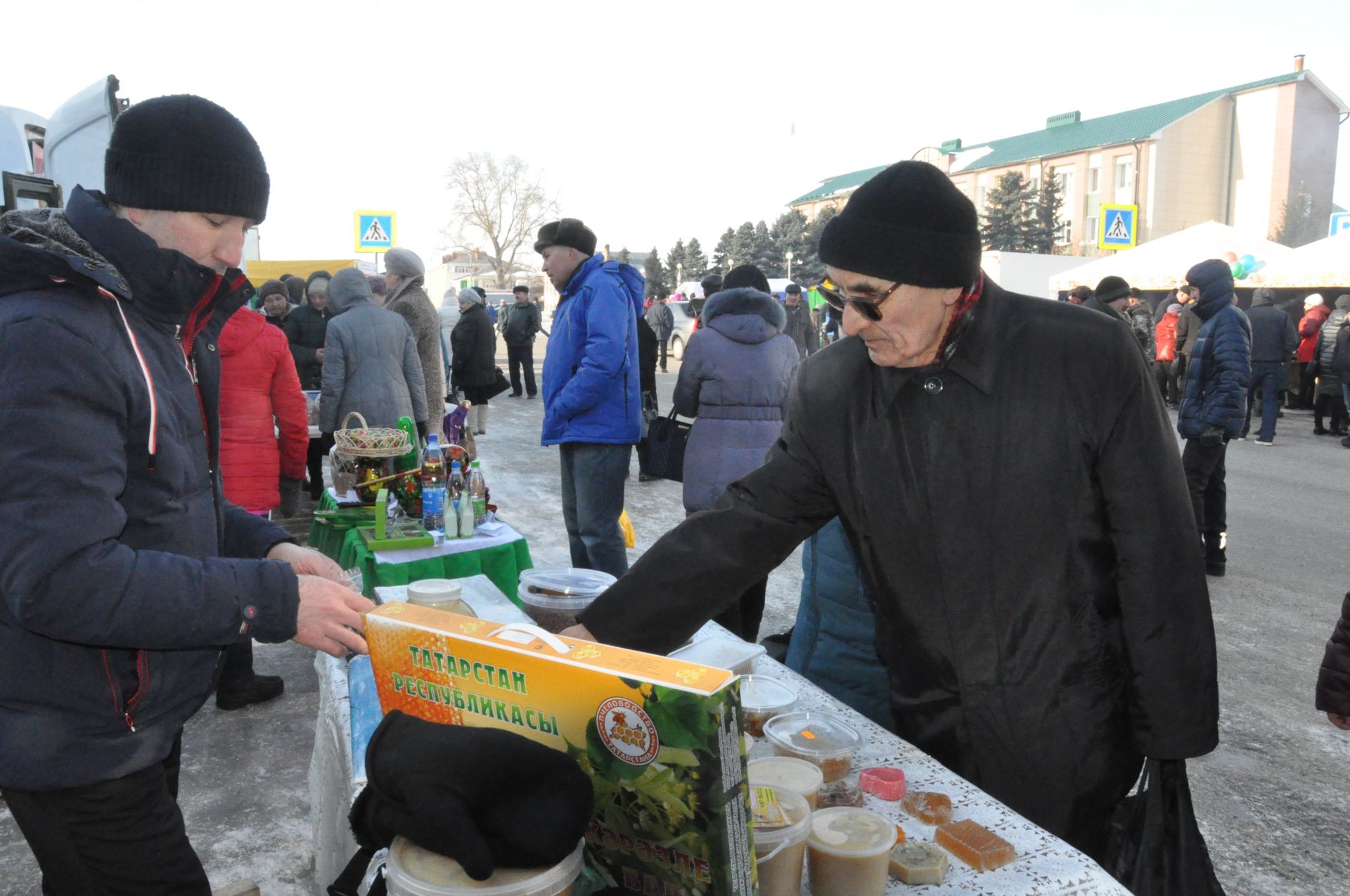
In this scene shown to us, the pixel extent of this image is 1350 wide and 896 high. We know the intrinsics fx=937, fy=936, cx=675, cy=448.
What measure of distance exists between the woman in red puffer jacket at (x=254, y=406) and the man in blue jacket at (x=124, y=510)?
10.2 feet

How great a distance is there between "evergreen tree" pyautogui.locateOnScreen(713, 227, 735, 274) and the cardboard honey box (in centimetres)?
4905

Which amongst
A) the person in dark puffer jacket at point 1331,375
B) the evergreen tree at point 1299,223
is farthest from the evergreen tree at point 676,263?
the person in dark puffer jacket at point 1331,375

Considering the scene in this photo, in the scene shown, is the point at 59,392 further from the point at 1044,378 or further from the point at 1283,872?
the point at 1283,872

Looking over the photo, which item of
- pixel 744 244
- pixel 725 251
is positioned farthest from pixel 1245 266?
pixel 725 251

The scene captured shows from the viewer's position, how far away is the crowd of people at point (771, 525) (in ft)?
4.69

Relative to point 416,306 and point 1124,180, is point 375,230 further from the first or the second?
point 1124,180

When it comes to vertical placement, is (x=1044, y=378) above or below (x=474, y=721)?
above

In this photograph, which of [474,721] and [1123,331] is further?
[1123,331]

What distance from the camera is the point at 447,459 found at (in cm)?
473

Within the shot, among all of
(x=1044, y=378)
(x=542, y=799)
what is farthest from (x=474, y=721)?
(x=1044, y=378)

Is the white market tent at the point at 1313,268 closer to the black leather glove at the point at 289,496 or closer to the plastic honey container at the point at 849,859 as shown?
the black leather glove at the point at 289,496

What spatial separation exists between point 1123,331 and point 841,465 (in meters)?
0.61

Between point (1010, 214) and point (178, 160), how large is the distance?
45146 millimetres

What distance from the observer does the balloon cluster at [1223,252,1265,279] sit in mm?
16062
